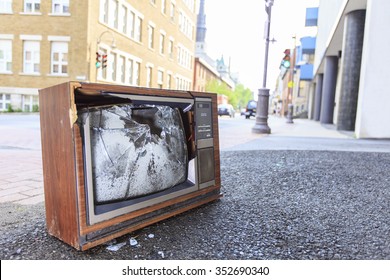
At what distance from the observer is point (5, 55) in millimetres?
23188

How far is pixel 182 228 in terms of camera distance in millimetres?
2598

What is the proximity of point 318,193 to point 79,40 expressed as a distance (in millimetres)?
20840

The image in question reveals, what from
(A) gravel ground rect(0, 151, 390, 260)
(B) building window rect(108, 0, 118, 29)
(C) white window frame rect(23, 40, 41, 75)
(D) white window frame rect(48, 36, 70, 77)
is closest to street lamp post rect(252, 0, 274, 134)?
(A) gravel ground rect(0, 151, 390, 260)

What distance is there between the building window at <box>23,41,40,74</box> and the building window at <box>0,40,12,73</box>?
1.04 meters

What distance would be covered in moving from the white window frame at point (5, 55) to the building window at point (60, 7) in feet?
12.2

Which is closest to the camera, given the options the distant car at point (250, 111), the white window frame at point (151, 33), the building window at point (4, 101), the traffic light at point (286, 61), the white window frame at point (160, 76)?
the traffic light at point (286, 61)

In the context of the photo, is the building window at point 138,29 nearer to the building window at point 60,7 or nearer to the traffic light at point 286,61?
the building window at point 60,7

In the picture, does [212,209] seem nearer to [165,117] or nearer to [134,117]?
[165,117]

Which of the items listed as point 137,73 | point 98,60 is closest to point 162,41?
point 137,73

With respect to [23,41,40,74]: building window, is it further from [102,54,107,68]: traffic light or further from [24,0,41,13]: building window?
[102,54,107,68]: traffic light

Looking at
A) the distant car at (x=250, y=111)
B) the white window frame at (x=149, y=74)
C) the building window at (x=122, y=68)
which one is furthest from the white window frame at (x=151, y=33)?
the distant car at (x=250, y=111)

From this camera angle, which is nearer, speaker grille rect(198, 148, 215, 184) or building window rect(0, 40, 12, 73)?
speaker grille rect(198, 148, 215, 184)

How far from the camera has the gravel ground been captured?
2.18 m

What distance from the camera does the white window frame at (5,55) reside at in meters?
23.1
